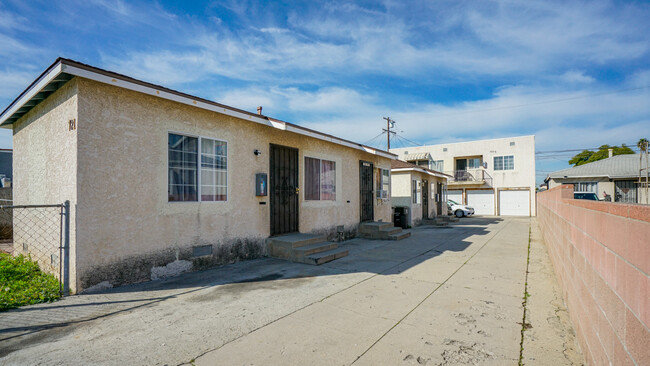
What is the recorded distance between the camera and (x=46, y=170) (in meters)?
5.87

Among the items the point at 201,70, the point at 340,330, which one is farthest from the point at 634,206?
the point at 201,70

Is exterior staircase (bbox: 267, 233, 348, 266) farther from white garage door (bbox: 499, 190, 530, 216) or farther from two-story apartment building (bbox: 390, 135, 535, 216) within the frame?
white garage door (bbox: 499, 190, 530, 216)

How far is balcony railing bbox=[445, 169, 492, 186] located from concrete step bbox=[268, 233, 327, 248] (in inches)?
913

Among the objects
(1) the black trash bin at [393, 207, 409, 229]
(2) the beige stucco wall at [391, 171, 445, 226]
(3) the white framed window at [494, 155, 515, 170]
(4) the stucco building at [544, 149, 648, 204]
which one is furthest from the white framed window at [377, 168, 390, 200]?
(3) the white framed window at [494, 155, 515, 170]

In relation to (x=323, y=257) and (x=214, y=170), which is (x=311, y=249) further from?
(x=214, y=170)

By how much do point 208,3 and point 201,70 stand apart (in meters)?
1.80

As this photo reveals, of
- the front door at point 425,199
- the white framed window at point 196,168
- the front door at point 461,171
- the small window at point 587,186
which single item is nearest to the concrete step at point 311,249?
the white framed window at point 196,168

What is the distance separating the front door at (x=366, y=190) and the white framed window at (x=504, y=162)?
1969 cm

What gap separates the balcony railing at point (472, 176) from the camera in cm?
2728

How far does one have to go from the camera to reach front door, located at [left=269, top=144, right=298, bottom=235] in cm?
817

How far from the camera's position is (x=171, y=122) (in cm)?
604

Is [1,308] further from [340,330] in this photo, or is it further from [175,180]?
[340,330]

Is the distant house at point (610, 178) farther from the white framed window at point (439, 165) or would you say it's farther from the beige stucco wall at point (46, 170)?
the beige stucco wall at point (46, 170)

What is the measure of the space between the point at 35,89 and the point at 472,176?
95.6 feet
